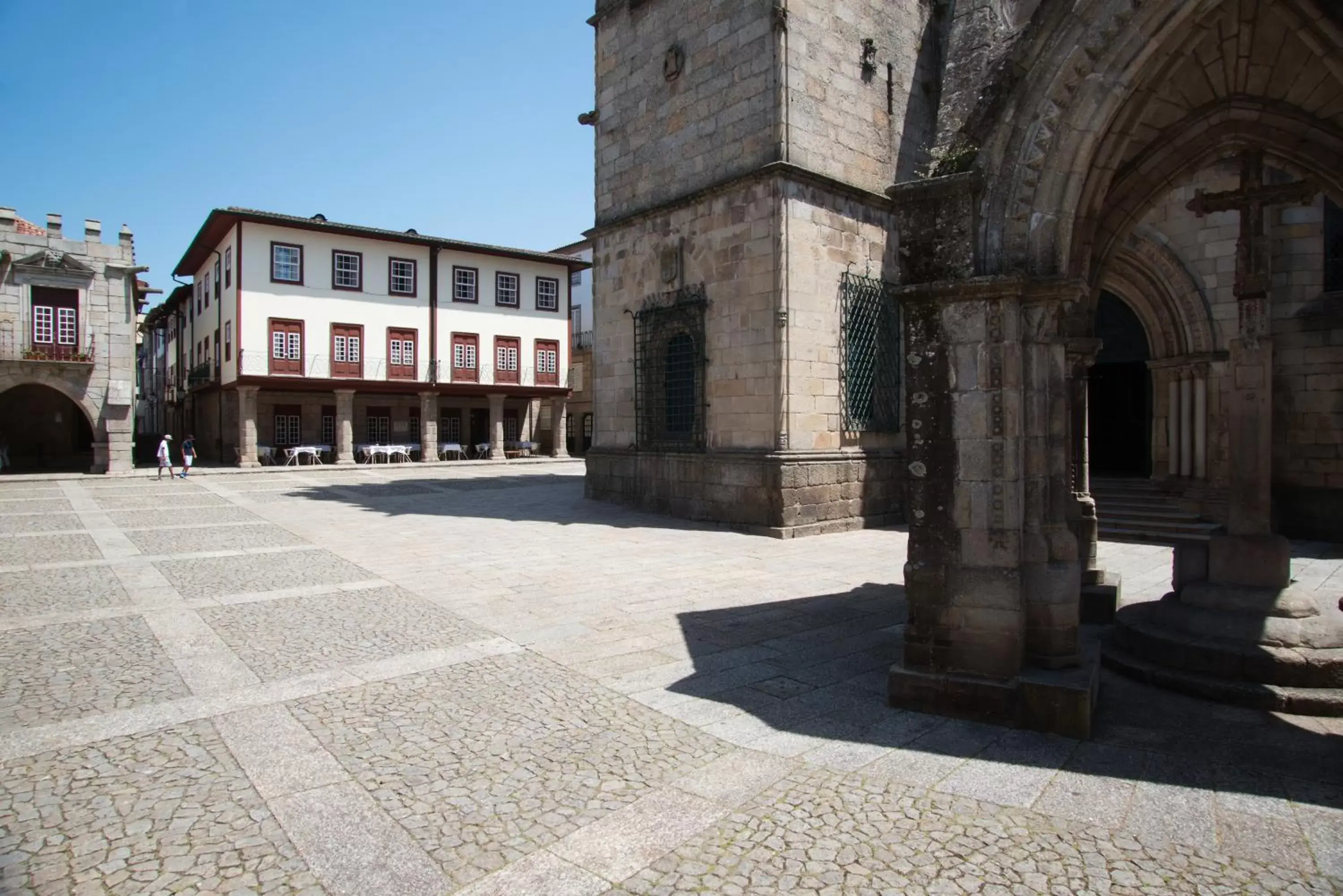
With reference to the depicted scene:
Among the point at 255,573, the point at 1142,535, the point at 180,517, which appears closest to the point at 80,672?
the point at 255,573

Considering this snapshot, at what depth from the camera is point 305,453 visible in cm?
3106

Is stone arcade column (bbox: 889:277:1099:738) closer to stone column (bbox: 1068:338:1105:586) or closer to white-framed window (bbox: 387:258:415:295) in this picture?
stone column (bbox: 1068:338:1105:586)

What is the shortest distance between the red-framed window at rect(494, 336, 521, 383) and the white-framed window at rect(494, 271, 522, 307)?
1.66 m

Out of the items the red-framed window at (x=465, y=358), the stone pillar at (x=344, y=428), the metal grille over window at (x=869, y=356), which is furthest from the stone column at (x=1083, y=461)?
the red-framed window at (x=465, y=358)

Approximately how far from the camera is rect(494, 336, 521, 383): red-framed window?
36.3 m

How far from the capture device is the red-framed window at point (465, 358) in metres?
35.1

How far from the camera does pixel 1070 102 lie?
4.43 m

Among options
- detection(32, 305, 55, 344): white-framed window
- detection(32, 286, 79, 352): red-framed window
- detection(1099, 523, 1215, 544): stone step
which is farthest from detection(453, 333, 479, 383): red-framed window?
detection(1099, 523, 1215, 544): stone step

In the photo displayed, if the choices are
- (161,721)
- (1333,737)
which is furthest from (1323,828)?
(161,721)

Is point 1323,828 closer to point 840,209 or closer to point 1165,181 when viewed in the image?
point 1165,181

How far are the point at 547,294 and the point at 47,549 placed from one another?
1149 inches

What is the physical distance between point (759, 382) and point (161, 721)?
9.45 meters

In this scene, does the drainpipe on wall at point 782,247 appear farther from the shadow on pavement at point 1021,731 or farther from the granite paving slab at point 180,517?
the granite paving slab at point 180,517

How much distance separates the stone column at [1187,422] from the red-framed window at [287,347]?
30000 millimetres
